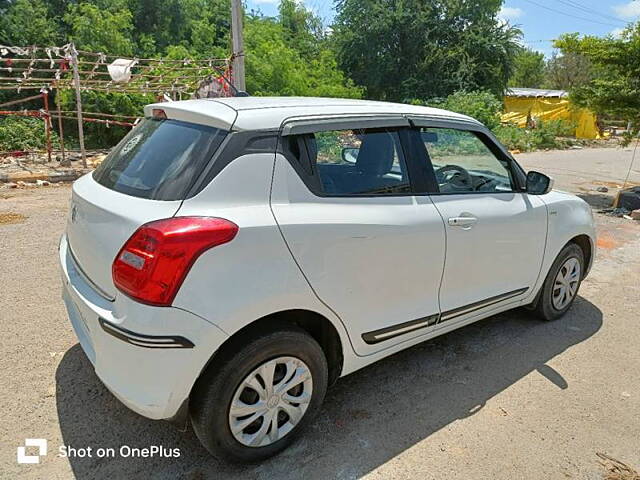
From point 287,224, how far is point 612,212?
8572 millimetres

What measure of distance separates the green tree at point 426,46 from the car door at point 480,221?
23.2 meters

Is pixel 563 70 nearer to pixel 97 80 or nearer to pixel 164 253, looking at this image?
pixel 97 80

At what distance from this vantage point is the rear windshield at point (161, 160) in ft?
7.22

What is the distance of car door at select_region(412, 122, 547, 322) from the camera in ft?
9.89

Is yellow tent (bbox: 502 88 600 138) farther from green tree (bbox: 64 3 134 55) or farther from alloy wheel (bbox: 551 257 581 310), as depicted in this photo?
alloy wheel (bbox: 551 257 581 310)

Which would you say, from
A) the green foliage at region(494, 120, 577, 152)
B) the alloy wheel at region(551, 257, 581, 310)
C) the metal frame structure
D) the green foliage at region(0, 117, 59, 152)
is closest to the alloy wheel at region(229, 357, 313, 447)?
the alloy wheel at region(551, 257, 581, 310)

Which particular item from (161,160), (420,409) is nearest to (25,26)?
(161,160)

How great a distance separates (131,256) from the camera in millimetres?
2066

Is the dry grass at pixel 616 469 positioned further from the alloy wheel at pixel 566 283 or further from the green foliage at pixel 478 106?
the green foliage at pixel 478 106

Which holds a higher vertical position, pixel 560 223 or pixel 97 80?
pixel 97 80

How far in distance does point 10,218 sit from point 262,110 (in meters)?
5.99

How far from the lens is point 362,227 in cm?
251

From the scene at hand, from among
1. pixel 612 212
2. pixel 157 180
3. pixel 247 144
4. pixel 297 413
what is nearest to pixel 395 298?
pixel 297 413

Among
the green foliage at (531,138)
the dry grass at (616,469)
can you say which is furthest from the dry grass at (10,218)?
the green foliage at (531,138)
